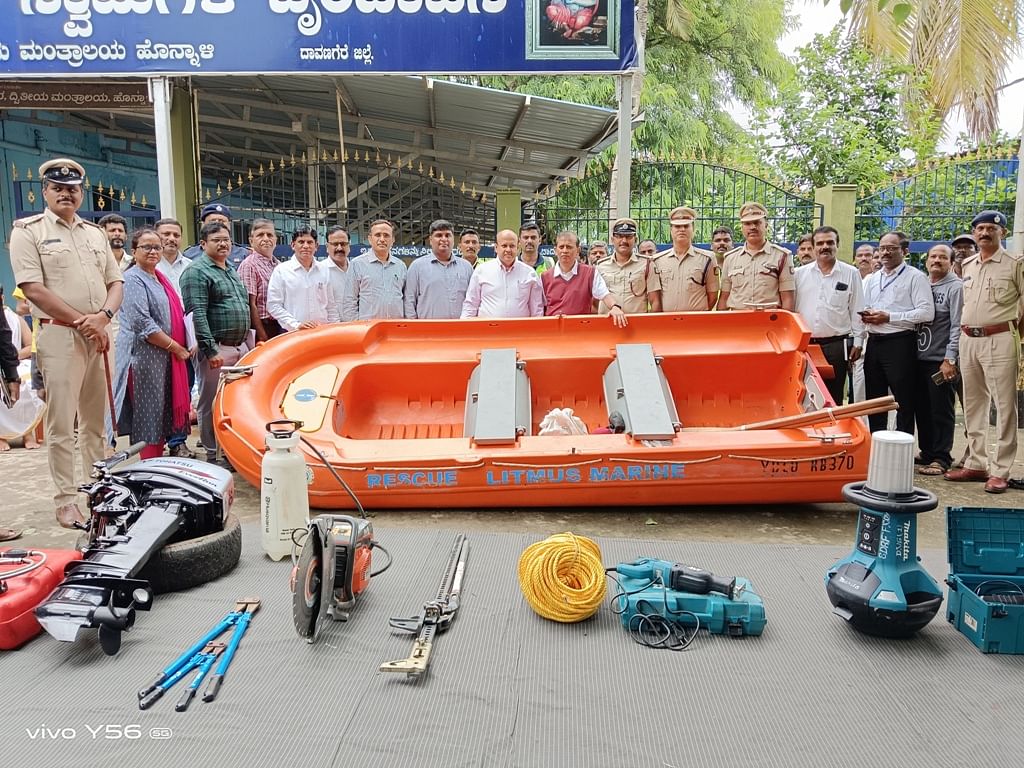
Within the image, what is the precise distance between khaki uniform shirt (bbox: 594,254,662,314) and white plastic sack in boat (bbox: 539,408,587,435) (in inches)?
48.4

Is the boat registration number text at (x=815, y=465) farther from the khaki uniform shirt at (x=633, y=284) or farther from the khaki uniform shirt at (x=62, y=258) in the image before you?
the khaki uniform shirt at (x=62, y=258)

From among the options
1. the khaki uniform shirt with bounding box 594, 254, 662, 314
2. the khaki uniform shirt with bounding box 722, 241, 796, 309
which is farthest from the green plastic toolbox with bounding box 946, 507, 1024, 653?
the khaki uniform shirt with bounding box 594, 254, 662, 314

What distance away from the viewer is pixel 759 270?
515 cm

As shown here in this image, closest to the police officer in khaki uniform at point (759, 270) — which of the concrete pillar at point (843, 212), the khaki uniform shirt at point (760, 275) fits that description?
the khaki uniform shirt at point (760, 275)

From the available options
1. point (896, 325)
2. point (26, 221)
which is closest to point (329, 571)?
point (26, 221)

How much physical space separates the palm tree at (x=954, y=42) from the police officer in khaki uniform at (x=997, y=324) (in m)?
6.49

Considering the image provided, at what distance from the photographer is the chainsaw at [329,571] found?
2.33m

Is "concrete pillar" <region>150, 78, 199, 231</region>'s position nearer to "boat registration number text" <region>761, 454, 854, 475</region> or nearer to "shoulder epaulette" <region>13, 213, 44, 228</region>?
"shoulder epaulette" <region>13, 213, 44, 228</region>

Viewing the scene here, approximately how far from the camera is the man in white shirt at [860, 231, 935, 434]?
496 centimetres

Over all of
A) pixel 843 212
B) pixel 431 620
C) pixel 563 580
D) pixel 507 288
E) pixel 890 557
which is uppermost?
pixel 843 212

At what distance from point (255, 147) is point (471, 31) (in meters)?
7.45

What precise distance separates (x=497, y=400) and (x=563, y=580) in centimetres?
179
